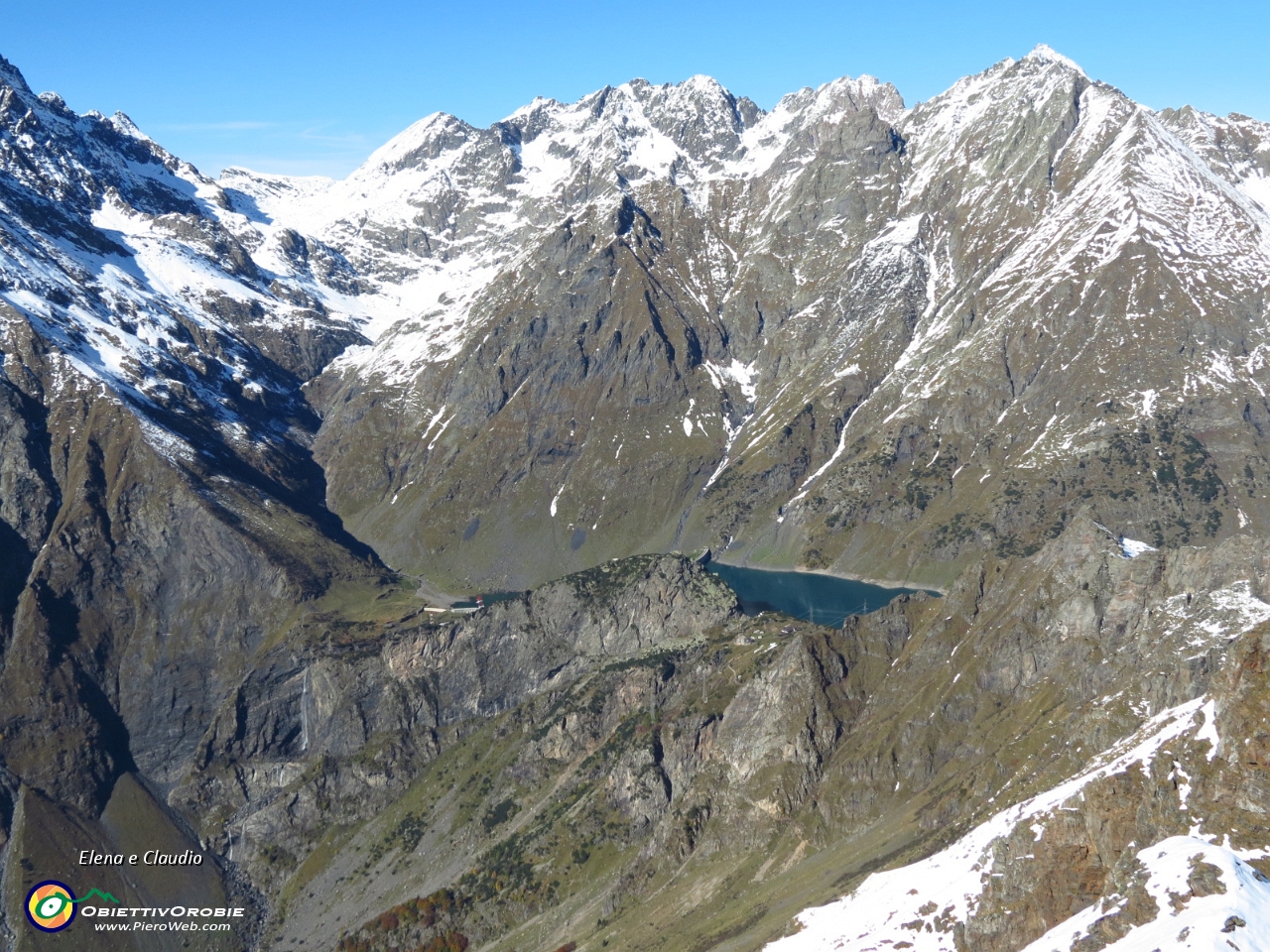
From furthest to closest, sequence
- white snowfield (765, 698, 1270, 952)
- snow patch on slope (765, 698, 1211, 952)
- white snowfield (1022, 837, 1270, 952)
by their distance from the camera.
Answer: snow patch on slope (765, 698, 1211, 952), white snowfield (765, 698, 1270, 952), white snowfield (1022, 837, 1270, 952)

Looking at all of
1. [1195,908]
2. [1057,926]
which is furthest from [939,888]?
[1195,908]

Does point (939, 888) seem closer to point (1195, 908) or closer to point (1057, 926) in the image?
point (1057, 926)

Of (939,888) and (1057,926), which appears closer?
(1057,926)

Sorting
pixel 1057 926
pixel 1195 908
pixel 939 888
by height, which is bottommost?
pixel 1057 926

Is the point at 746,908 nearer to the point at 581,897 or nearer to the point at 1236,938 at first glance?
the point at 581,897

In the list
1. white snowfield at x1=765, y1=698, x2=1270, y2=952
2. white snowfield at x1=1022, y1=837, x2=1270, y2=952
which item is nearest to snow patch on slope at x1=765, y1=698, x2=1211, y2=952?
white snowfield at x1=765, y1=698, x2=1270, y2=952

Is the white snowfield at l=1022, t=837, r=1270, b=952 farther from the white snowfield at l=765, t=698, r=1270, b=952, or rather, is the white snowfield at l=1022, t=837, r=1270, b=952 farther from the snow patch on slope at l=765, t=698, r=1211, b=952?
the snow patch on slope at l=765, t=698, r=1211, b=952

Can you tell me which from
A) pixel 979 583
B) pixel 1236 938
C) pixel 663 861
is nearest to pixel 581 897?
pixel 663 861

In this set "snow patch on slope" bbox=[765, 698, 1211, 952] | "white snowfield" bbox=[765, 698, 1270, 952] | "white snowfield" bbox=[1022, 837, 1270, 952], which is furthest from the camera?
"snow patch on slope" bbox=[765, 698, 1211, 952]

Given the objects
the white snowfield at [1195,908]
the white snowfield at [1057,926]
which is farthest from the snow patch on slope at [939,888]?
the white snowfield at [1195,908]
